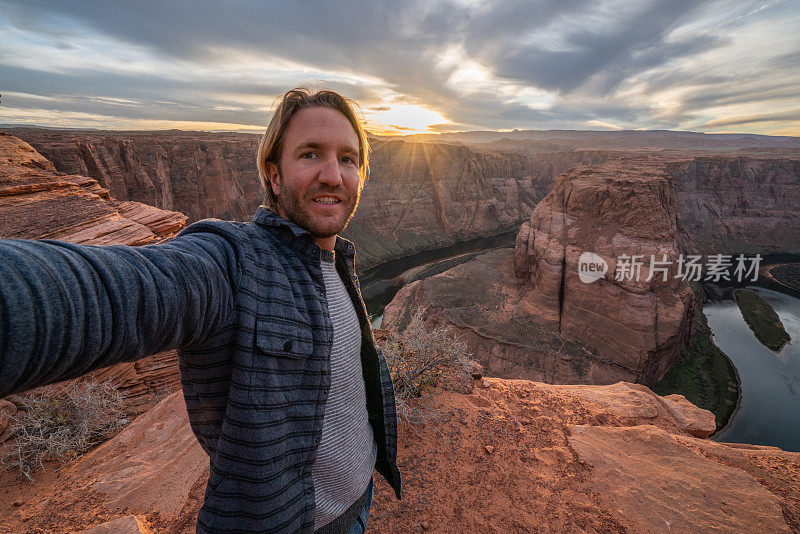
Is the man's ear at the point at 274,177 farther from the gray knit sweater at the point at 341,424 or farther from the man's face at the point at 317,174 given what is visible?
the gray knit sweater at the point at 341,424

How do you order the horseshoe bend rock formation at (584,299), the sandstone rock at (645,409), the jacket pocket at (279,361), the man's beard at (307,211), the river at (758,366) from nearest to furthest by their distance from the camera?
the jacket pocket at (279,361)
the man's beard at (307,211)
the sandstone rock at (645,409)
the river at (758,366)
the horseshoe bend rock formation at (584,299)

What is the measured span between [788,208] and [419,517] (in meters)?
73.5

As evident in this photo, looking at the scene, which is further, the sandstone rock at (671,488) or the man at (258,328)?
the sandstone rock at (671,488)

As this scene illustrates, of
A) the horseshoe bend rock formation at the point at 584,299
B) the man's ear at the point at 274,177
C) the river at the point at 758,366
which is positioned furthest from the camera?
the horseshoe bend rock formation at the point at 584,299

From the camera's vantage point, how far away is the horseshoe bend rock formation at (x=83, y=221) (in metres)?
6.02

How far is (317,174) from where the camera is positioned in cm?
148

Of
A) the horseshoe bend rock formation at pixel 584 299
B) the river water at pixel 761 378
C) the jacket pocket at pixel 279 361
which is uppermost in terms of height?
the jacket pocket at pixel 279 361

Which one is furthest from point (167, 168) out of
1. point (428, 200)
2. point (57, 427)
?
point (428, 200)

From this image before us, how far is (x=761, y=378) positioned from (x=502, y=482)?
2759 centimetres

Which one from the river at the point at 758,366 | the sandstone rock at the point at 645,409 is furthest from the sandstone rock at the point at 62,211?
the river at the point at 758,366

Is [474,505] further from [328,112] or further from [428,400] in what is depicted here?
[328,112]

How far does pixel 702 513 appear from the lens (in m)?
3.14

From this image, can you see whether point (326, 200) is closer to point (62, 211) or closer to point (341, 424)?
point (341, 424)

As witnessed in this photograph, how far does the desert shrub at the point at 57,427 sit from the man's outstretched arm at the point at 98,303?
194 inches
